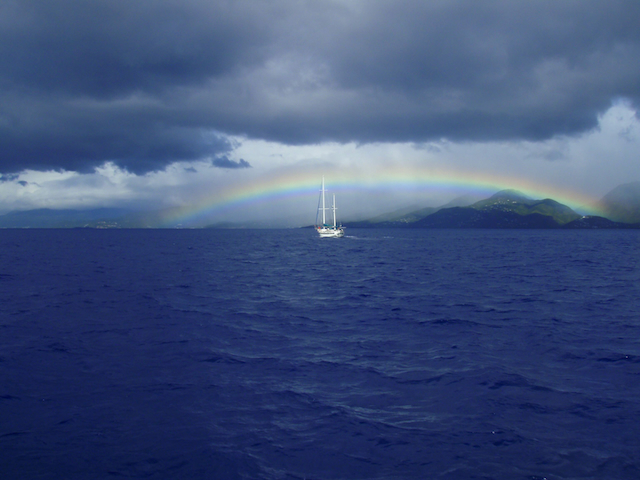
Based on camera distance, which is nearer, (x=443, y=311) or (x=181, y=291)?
(x=443, y=311)

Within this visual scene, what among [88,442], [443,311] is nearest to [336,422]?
[88,442]

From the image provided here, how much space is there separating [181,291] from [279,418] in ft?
105

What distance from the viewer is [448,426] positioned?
44.8ft

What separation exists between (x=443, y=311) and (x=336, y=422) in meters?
20.7

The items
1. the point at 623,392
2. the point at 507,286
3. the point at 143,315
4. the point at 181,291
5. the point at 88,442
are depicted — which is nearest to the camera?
the point at 88,442

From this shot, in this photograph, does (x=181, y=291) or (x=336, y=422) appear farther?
(x=181, y=291)

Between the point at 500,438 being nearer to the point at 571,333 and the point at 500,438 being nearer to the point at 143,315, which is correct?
the point at 571,333

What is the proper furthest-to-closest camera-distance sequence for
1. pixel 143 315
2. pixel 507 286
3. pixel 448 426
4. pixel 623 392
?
pixel 507 286
pixel 143 315
pixel 623 392
pixel 448 426

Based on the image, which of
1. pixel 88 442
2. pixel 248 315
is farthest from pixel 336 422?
pixel 248 315

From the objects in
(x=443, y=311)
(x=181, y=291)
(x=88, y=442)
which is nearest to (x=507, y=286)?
(x=443, y=311)

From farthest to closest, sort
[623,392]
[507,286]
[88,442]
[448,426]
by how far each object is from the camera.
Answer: [507,286] → [623,392] → [448,426] → [88,442]

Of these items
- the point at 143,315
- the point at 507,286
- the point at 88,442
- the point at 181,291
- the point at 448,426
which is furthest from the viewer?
the point at 507,286

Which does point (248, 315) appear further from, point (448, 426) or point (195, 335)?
point (448, 426)

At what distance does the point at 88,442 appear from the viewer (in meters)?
12.7
